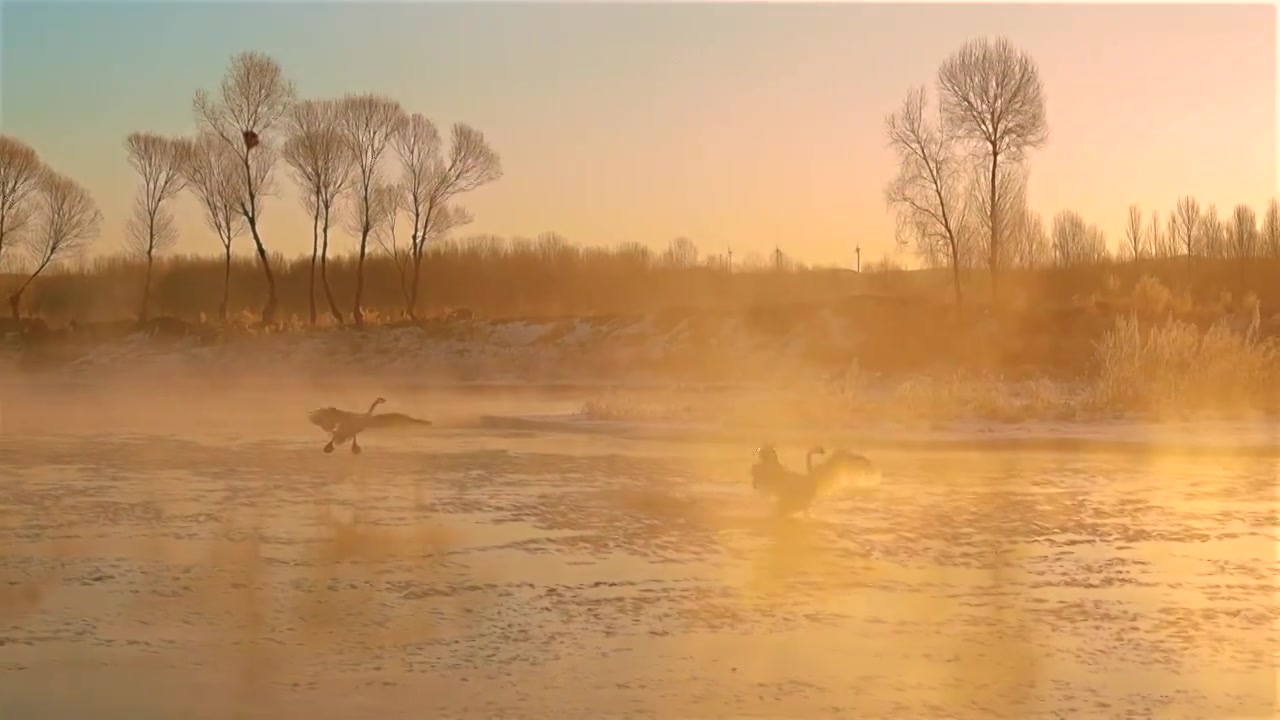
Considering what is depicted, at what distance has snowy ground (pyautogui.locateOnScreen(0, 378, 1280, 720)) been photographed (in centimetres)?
634

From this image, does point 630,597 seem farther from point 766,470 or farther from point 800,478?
point 800,478

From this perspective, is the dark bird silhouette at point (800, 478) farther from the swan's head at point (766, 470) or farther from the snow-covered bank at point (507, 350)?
the snow-covered bank at point (507, 350)

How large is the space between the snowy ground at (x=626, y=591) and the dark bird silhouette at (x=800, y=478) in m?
0.22

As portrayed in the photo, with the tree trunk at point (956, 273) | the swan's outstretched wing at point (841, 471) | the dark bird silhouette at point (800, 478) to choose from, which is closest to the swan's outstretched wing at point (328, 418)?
the dark bird silhouette at point (800, 478)

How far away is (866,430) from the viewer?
755 inches

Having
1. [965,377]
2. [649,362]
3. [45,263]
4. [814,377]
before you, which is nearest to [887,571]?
[965,377]

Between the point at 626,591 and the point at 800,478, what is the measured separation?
3.30 m

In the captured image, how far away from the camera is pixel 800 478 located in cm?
1129

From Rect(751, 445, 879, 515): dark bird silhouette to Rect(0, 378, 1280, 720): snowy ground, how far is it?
0.22 m

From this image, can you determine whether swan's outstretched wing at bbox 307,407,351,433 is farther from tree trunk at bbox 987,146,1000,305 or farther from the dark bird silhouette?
tree trunk at bbox 987,146,1000,305

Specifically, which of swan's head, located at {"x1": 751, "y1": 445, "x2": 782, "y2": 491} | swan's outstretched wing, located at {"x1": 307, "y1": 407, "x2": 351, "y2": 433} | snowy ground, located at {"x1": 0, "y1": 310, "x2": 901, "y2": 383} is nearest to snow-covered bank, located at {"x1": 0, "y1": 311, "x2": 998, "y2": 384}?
snowy ground, located at {"x1": 0, "y1": 310, "x2": 901, "y2": 383}

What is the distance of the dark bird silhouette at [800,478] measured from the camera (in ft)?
36.6

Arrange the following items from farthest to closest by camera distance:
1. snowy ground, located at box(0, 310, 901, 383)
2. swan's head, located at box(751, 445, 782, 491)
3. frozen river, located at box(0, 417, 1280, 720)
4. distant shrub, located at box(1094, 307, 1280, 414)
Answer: snowy ground, located at box(0, 310, 901, 383), distant shrub, located at box(1094, 307, 1280, 414), swan's head, located at box(751, 445, 782, 491), frozen river, located at box(0, 417, 1280, 720)

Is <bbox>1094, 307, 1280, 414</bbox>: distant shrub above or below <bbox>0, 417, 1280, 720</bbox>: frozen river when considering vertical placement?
above
